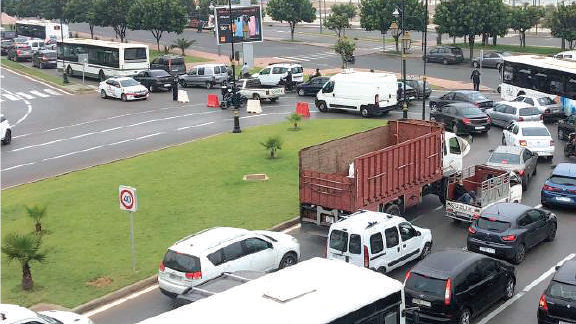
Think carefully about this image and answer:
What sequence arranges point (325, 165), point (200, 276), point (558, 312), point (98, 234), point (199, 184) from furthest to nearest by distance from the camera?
point (199, 184) → point (325, 165) → point (98, 234) → point (200, 276) → point (558, 312)

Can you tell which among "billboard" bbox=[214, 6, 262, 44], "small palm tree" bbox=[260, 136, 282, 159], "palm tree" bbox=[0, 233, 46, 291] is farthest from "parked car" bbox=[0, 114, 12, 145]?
"billboard" bbox=[214, 6, 262, 44]

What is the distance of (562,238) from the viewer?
2266 centimetres

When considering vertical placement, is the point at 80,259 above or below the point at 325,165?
below

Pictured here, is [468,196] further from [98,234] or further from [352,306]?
[352,306]

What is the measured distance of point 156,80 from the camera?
5469 centimetres

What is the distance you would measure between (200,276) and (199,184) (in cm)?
1103

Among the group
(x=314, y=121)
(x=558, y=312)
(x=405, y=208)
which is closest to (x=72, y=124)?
(x=314, y=121)

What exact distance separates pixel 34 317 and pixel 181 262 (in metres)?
3.89

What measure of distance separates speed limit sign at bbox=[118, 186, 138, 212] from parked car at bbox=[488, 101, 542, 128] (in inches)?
1014

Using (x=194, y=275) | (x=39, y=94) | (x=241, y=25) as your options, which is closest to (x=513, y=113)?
(x=194, y=275)

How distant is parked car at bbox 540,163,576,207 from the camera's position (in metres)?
25.0

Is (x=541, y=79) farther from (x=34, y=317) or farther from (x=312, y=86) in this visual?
(x=34, y=317)

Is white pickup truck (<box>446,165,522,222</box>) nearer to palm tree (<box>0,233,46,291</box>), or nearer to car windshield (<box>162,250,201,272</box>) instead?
car windshield (<box>162,250,201,272</box>)

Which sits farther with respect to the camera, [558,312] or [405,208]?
[405,208]
